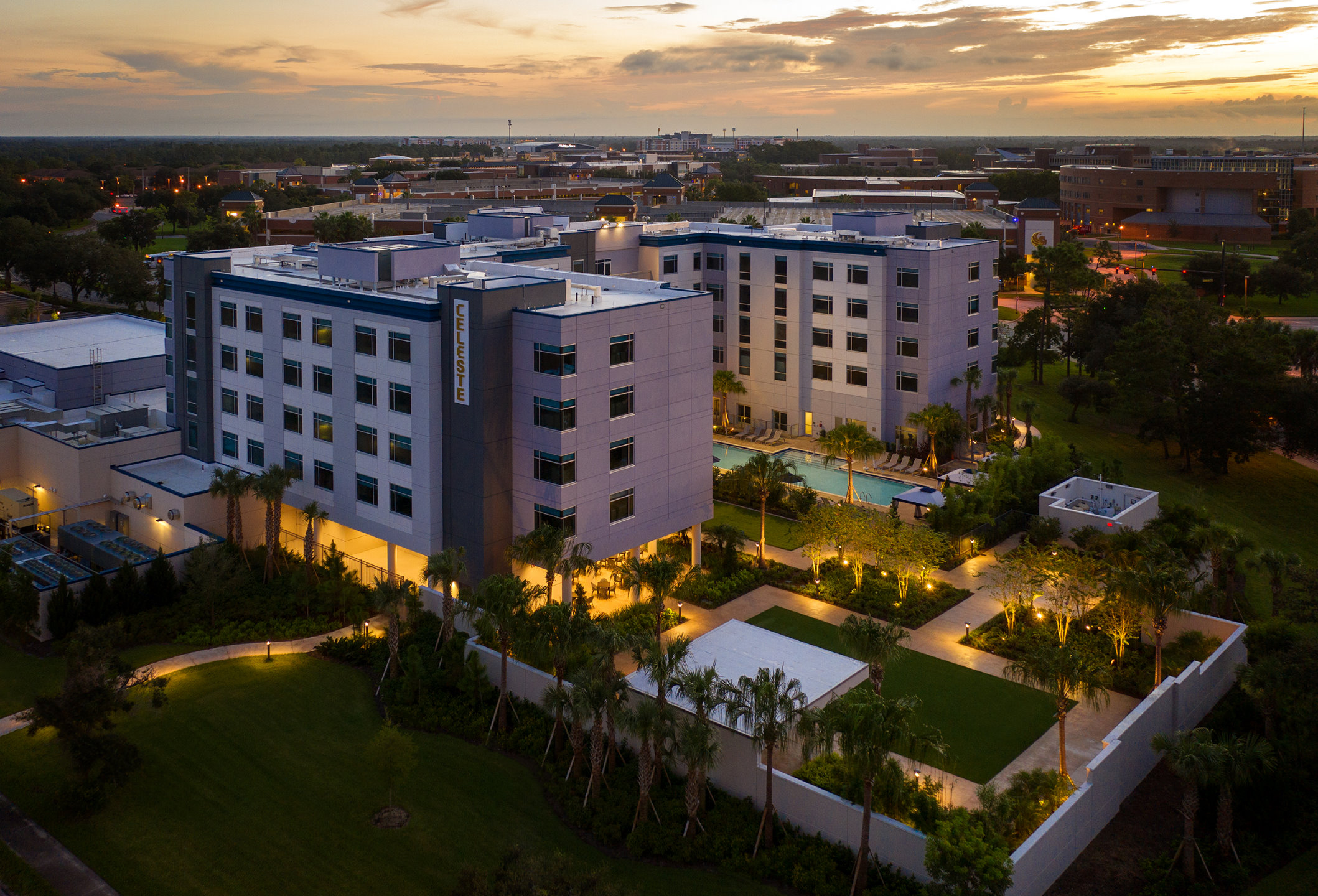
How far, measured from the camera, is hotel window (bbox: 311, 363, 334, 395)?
4916 centimetres

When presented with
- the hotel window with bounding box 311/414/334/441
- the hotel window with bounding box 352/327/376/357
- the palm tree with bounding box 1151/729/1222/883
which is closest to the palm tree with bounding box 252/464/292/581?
the hotel window with bounding box 311/414/334/441

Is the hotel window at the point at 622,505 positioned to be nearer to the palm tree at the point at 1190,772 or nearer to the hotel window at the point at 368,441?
the hotel window at the point at 368,441

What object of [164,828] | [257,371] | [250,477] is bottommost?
[164,828]

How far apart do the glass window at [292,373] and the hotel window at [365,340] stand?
4.60 metres

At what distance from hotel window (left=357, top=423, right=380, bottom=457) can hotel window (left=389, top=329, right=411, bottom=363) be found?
3575 millimetres

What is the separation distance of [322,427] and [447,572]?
15719 mm

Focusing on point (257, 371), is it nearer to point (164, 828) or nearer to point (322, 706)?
point (322, 706)

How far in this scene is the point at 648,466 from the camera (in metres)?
46.9

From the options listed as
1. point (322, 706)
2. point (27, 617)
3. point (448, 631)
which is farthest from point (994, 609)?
point (27, 617)

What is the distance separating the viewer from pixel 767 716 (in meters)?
29.9

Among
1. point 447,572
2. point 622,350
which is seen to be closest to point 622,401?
point 622,350

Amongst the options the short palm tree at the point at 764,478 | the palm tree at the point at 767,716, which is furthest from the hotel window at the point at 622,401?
the palm tree at the point at 767,716

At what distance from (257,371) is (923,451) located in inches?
1626

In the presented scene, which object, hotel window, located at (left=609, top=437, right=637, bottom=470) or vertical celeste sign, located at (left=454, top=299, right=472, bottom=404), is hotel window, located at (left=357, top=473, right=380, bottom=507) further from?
hotel window, located at (left=609, top=437, right=637, bottom=470)
